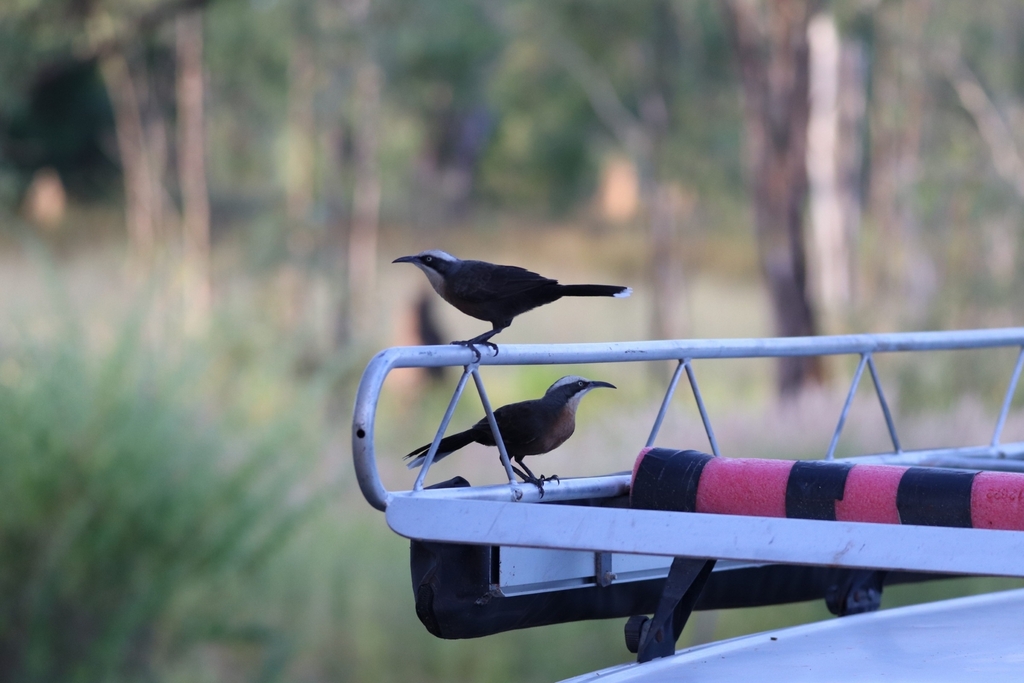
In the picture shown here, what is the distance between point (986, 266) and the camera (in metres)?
13.3

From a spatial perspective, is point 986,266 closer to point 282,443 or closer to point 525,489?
point 282,443

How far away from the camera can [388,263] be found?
14719mm

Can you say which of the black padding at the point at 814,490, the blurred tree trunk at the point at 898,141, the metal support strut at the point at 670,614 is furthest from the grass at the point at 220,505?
the blurred tree trunk at the point at 898,141

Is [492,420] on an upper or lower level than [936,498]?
upper

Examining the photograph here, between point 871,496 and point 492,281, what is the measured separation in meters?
1.09

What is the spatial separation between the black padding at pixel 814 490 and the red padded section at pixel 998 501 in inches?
7.7

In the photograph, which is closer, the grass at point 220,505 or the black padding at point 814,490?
the black padding at point 814,490

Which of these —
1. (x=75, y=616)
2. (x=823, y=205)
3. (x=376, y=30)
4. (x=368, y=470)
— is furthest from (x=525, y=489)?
(x=823, y=205)

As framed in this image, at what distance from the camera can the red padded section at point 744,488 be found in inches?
Answer: 74.0

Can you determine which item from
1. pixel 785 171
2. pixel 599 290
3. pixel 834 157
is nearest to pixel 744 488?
pixel 599 290

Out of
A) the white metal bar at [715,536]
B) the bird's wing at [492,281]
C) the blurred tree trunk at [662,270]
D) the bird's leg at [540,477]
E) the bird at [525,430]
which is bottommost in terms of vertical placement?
the white metal bar at [715,536]

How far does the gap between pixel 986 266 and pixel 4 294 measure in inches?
420

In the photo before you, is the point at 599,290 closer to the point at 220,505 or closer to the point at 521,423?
the point at 521,423

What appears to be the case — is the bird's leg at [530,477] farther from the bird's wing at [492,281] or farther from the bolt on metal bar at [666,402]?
the bird's wing at [492,281]
